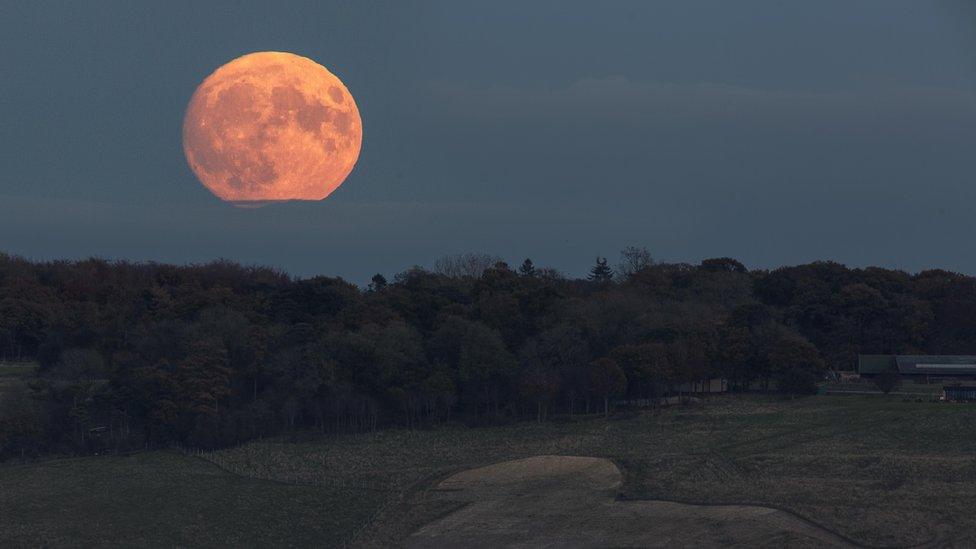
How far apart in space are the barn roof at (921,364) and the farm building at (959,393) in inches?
395

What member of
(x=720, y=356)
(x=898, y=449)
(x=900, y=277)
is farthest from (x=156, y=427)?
(x=900, y=277)

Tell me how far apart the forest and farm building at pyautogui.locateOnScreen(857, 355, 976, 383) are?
6432 millimetres

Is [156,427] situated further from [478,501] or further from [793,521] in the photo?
[793,521]

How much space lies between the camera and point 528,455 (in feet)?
215

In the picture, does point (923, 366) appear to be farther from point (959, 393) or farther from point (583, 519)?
point (583, 519)

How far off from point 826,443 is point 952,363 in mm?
32964

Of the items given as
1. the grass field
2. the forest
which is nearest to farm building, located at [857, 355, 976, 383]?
the forest

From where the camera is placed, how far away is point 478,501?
5428 cm

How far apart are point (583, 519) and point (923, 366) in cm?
5074

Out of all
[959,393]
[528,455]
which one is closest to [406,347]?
[528,455]

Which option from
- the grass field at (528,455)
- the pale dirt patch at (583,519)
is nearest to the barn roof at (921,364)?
the grass field at (528,455)

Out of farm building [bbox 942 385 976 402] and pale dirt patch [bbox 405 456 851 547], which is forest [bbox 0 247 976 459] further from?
pale dirt patch [bbox 405 456 851 547]

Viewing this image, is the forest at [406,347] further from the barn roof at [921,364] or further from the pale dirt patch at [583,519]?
the pale dirt patch at [583,519]

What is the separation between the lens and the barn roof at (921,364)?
90.2 metres
